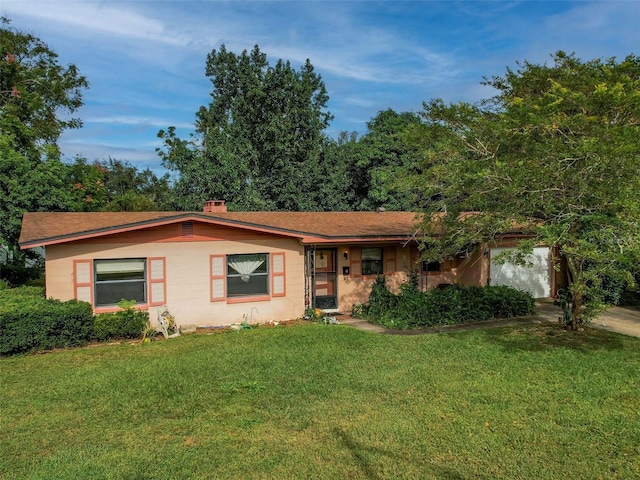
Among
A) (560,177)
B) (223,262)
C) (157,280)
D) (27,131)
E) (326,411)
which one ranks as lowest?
(326,411)

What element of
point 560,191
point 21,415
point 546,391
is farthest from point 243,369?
point 560,191

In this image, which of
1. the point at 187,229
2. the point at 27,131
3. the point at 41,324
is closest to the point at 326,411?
the point at 41,324

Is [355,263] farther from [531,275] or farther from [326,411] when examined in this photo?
[326,411]

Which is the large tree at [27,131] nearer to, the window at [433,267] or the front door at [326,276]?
the front door at [326,276]

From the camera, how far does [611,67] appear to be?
469 inches

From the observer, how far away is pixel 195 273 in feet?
39.0

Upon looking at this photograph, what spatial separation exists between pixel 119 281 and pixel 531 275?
540 inches

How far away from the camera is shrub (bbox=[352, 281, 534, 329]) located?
39.5 feet

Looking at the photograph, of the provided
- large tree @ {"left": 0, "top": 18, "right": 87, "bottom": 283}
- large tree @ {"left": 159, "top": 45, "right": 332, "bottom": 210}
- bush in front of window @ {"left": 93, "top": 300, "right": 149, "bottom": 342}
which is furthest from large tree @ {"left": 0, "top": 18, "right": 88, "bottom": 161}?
bush in front of window @ {"left": 93, "top": 300, "right": 149, "bottom": 342}

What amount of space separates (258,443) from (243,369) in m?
2.90

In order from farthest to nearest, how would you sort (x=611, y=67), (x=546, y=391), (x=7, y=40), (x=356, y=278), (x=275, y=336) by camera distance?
(x=7, y=40), (x=356, y=278), (x=611, y=67), (x=275, y=336), (x=546, y=391)

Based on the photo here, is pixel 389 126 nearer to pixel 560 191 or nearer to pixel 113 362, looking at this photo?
pixel 560 191

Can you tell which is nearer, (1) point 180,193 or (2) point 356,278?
(2) point 356,278

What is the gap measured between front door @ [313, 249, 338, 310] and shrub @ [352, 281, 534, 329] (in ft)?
3.13
